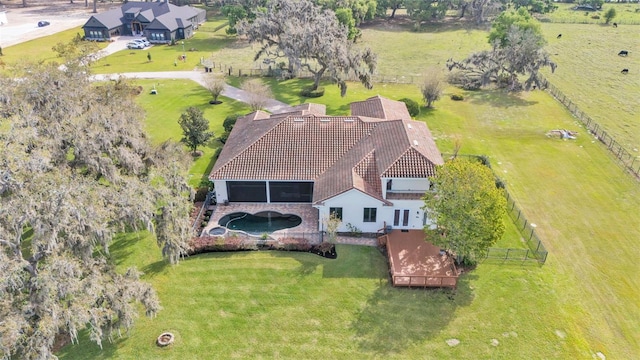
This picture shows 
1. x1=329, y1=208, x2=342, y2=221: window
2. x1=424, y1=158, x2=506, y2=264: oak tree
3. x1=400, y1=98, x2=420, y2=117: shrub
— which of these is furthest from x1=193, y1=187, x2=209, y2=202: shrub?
x1=400, y1=98, x2=420, y2=117: shrub

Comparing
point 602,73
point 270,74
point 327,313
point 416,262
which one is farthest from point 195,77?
point 602,73

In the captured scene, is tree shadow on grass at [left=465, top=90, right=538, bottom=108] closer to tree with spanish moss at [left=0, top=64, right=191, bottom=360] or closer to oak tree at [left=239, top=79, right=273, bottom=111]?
oak tree at [left=239, top=79, right=273, bottom=111]

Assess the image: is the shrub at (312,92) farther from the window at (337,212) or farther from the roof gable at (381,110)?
the window at (337,212)

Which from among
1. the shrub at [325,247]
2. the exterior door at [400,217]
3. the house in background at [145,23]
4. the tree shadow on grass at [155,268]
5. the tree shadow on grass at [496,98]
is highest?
the house in background at [145,23]

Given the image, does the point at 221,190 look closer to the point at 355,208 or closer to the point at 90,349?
the point at 355,208

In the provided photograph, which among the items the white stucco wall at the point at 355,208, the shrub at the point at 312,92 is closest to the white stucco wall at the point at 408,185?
the white stucco wall at the point at 355,208

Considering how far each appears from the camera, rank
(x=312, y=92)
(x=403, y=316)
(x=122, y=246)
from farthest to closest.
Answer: (x=312, y=92), (x=122, y=246), (x=403, y=316)

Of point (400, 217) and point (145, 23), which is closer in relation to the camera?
point (400, 217)
